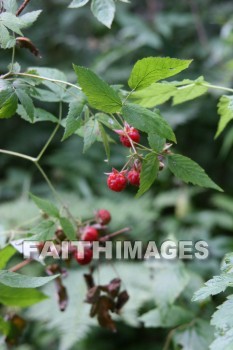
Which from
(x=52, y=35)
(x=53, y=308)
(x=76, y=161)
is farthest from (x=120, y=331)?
(x=52, y=35)

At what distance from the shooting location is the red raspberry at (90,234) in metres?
0.63

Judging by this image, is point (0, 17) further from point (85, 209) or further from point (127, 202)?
point (127, 202)

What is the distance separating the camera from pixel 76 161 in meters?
2.07

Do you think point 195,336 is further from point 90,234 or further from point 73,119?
point 73,119

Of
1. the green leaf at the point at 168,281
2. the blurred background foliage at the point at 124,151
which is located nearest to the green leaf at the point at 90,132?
the green leaf at the point at 168,281

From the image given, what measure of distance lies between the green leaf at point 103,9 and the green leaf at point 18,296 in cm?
35

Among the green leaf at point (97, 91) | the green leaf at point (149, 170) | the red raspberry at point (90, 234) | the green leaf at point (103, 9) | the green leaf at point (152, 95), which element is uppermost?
the green leaf at point (103, 9)

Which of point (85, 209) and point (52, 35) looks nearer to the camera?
point (85, 209)

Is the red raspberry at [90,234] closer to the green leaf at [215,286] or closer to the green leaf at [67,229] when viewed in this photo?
the green leaf at [67,229]

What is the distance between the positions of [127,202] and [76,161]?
30 cm

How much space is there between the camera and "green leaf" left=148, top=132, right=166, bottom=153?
1.72 feet

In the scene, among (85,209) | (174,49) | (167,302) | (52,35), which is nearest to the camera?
(167,302)

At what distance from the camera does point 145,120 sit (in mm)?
490

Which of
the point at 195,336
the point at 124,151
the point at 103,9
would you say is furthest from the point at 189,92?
the point at 124,151
